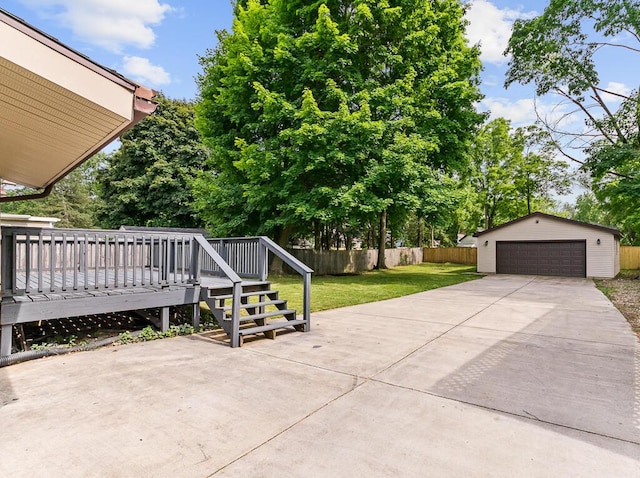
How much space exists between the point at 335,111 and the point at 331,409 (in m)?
12.8

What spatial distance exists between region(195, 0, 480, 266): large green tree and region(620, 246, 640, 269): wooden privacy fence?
53.3ft

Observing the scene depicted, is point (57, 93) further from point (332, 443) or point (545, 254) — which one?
point (545, 254)

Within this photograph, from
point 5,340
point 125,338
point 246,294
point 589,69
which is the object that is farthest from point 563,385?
point 589,69

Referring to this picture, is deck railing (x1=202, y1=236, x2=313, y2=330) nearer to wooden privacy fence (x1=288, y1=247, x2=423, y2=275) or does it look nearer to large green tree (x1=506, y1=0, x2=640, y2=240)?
wooden privacy fence (x1=288, y1=247, x2=423, y2=275)

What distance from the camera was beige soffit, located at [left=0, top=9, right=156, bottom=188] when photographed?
9.12 feet

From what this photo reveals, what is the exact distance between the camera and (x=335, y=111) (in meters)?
14.0

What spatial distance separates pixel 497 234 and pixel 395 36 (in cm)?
1156

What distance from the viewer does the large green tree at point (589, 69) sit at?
14.2 meters

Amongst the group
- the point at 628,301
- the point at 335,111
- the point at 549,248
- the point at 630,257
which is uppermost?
the point at 335,111

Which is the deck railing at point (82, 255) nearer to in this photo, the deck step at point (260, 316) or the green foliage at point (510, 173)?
the deck step at point (260, 316)

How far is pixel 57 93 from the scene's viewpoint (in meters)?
3.21

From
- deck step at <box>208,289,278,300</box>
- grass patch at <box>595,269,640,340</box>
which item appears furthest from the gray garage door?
deck step at <box>208,289,278,300</box>

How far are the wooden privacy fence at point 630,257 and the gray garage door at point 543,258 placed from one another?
9434 millimetres

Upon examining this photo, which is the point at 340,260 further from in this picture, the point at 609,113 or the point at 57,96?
the point at 57,96
